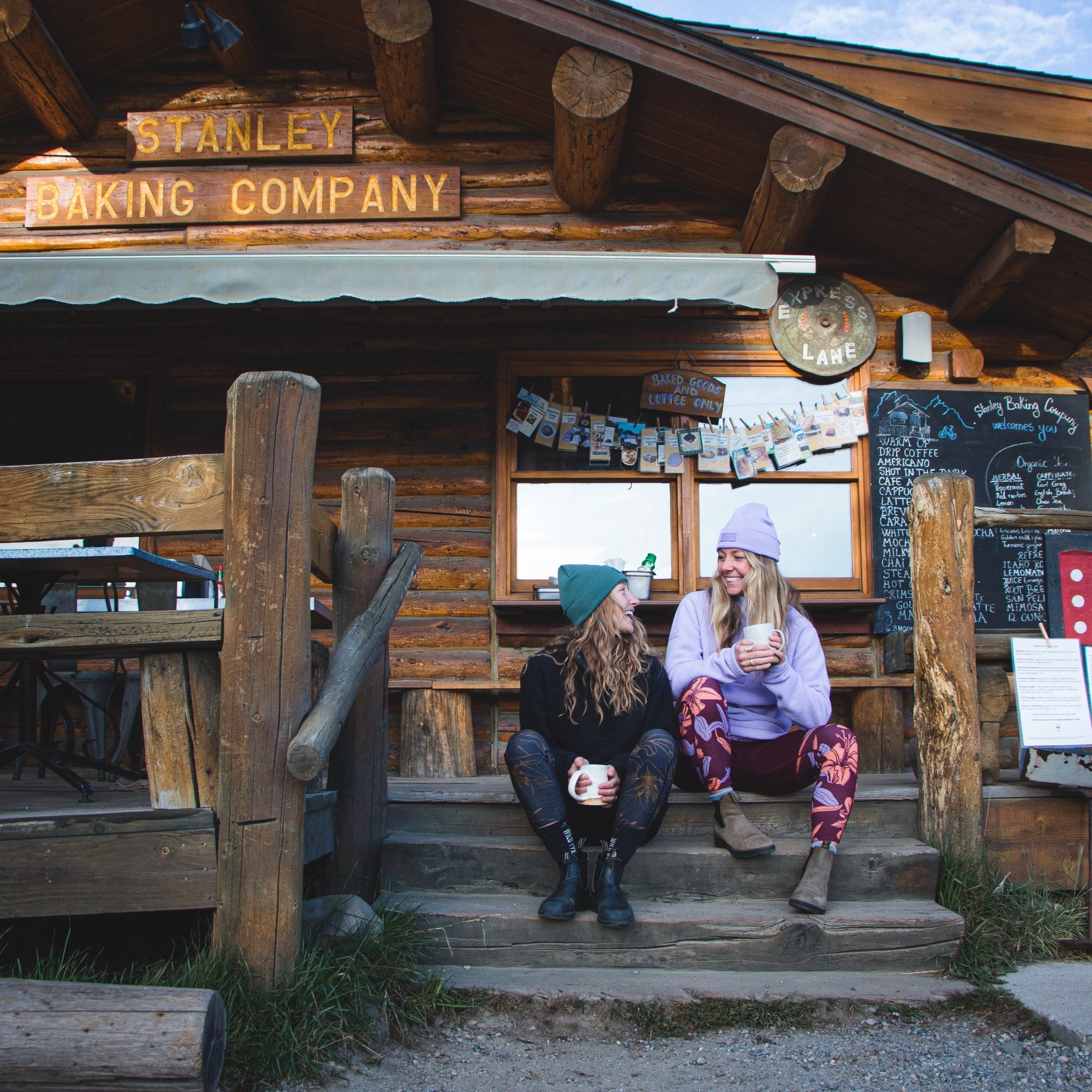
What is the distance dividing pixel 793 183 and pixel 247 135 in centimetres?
321

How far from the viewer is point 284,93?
5.82 metres

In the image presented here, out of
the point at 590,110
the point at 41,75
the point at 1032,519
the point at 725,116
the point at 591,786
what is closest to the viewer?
the point at 591,786

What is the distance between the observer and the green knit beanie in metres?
3.56

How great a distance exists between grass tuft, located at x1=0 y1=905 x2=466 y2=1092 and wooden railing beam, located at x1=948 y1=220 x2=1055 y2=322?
173 inches

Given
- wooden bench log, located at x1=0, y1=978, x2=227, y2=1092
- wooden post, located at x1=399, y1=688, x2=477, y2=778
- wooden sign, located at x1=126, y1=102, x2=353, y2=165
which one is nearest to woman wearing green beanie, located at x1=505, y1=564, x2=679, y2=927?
wooden bench log, located at x1=0, y1=978, x2=227, y2=1092

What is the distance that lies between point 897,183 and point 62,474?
4.29 m

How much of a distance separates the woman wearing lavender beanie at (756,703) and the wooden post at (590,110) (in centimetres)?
245

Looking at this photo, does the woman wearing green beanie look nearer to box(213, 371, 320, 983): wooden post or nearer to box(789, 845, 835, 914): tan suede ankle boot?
box(789, 845, 835, 914): tan suede ankle boot

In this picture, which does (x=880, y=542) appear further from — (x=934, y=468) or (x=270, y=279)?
(x=270, y=279)

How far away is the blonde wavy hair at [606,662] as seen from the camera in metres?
3.44

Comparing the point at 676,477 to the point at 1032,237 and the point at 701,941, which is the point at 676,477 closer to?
the point at 1032,237

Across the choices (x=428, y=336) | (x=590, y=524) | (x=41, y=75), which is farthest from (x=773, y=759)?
(x=41, y=75)

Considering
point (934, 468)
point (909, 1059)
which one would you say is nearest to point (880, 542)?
point (934, 468)

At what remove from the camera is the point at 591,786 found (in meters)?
3.07
